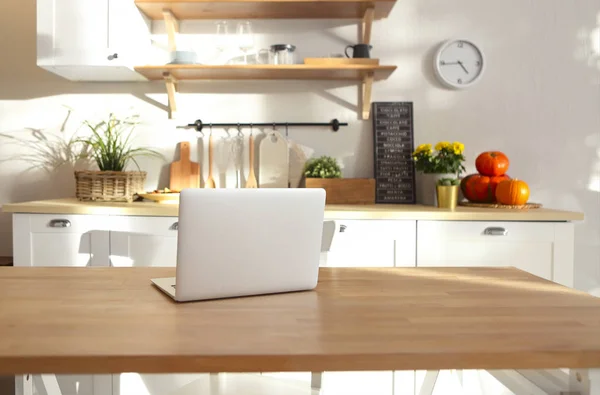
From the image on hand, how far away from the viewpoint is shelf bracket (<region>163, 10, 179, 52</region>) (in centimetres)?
316

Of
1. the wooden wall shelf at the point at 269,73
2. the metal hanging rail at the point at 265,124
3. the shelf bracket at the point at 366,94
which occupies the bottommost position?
the metal hanging rail at the point at 265,124

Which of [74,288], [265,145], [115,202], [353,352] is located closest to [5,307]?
[74,288]

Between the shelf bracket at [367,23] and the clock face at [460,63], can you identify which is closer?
the shelf bracket at [367,23]

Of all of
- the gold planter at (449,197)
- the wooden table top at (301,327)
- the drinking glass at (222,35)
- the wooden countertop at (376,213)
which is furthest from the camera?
the drinking glass at (222,35)

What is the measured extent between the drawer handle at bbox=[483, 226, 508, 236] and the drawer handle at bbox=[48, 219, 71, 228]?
1.86m

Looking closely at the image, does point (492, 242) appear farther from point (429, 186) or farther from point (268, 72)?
point (268, 72)

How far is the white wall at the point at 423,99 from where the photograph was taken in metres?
3.33

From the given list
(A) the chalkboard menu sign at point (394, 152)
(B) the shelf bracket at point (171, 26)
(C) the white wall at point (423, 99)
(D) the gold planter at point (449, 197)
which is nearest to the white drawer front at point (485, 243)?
(D) the gold planter at point (449, 197)

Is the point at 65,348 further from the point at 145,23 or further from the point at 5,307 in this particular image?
the point at 145,23

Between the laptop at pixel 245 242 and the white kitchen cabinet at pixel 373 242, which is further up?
the laptop at pixel 245 242

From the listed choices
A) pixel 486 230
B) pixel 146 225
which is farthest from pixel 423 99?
pixel 146 225

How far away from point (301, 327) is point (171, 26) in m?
2.60

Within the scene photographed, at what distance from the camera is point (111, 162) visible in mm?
3125

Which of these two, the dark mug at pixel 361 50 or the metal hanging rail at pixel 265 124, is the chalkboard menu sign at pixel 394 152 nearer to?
the metal hanging rail at pixel 265 124
